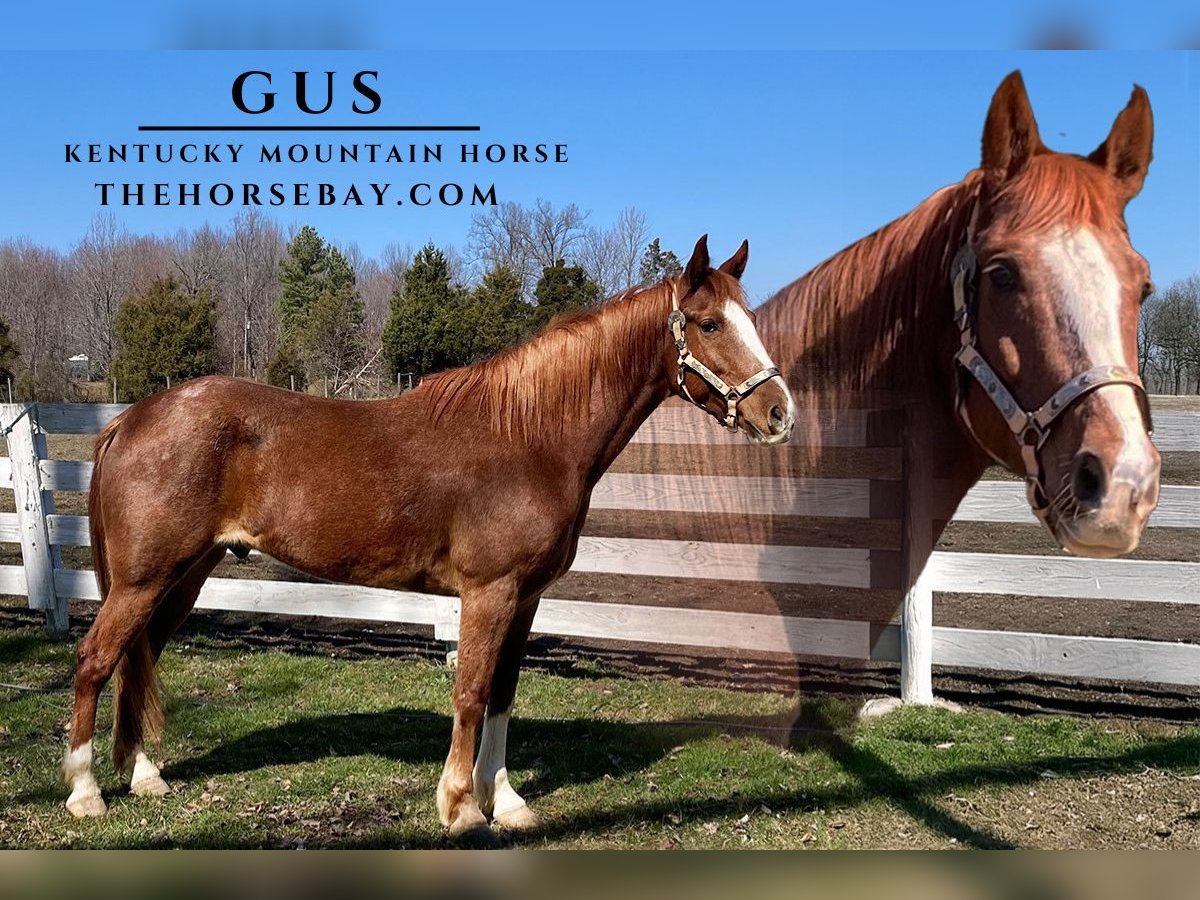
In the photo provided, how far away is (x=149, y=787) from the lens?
3.24m

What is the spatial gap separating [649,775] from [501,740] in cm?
63

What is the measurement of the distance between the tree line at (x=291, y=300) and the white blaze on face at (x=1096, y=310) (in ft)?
5.01

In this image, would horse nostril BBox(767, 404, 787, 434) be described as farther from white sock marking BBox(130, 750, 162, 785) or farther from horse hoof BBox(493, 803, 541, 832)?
white sock marking BBox(130, 750, 162, 785)

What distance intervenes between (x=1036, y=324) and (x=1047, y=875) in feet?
A: 4.75

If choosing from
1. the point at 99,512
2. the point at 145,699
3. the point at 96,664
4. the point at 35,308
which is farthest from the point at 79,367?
the point at 145,699

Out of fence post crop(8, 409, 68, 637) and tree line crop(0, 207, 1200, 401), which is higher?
tree line crop(0, 207, 1200, 401)

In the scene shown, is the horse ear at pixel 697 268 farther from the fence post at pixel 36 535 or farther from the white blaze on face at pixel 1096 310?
the fence post at pixel 36 535

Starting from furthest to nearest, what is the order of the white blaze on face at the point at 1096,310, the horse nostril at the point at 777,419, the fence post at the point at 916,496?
the horse nostril at the point at 777,419 < the fence post at the point at 916,496 < the white blaze on face at the point at 1096,310

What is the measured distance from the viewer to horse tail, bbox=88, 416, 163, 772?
321 centimetres

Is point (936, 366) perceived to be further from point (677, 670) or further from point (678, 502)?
point (677, 670)

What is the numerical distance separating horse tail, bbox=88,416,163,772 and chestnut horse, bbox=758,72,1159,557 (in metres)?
2.87

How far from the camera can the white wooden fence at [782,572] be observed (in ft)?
7.98
